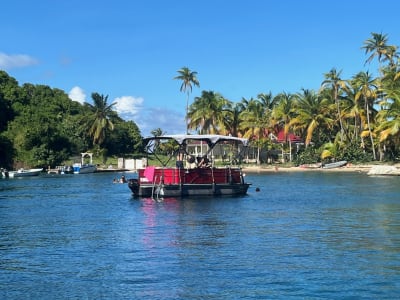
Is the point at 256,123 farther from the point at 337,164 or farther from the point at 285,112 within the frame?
the point at 337,164

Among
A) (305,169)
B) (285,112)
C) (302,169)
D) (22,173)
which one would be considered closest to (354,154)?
(305,169)

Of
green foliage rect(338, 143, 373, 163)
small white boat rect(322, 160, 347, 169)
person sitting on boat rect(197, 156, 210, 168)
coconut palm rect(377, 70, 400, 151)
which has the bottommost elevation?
person sitting on boat rect(197, 156, 210, 168)

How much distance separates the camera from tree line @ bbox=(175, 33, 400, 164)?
267ft

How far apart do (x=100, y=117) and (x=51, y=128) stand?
12.1 meters

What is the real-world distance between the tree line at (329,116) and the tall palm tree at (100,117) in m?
14.5

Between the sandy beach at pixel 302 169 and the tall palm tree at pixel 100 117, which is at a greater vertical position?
the tall palm tree at pixel 100 117

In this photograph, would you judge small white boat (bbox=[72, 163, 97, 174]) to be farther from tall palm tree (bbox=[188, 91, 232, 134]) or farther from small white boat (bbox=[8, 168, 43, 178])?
tall palm tree (bbox=[188, 91, 232, 134])

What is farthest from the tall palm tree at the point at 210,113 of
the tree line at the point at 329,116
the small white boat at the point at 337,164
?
the small white boat at the point at 337,164

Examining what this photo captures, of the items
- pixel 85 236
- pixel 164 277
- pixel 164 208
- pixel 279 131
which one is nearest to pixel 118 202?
pixel 164 208

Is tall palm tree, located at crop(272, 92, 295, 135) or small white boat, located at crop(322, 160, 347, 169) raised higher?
tall palm tree, located at crop(272, 92, 295, 135)

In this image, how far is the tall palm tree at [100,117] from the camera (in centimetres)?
10100

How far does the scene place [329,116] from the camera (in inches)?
3656

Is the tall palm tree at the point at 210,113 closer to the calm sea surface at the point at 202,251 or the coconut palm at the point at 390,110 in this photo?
the coconut palm at the point at 390,110

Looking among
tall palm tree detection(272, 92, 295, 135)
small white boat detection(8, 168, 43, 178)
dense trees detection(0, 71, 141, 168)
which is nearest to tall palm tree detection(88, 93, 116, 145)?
dense trees detection(0, 71, 141, 168)
